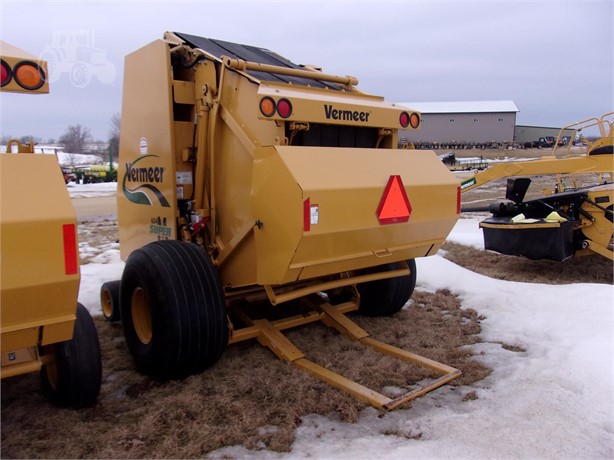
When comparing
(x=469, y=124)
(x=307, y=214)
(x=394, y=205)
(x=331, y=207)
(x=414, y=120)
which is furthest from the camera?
(x=469, y=124)

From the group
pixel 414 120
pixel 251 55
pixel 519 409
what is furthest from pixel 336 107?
pixel 519 409

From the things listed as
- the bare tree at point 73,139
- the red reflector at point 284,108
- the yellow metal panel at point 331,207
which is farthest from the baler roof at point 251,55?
the bare tree at point 73,139

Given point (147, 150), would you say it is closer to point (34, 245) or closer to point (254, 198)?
point (254, 198)

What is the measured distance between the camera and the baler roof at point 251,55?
14.0ft

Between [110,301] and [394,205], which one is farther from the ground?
[394,205]

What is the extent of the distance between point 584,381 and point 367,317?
7.10 ft

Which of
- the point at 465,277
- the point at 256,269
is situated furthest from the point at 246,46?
the point at 465,277

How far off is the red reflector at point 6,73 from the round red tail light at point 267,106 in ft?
4.94

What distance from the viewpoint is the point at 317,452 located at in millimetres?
2910

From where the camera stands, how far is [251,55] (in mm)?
4754

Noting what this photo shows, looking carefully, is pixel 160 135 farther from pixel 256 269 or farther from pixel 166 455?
pixel 166 455

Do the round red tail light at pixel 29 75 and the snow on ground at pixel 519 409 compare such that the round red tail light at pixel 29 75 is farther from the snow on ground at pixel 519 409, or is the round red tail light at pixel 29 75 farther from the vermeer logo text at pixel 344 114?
the snow on ground at pixel 519 409

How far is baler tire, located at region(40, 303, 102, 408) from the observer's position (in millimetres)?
3117

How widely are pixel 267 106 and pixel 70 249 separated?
1.66m
